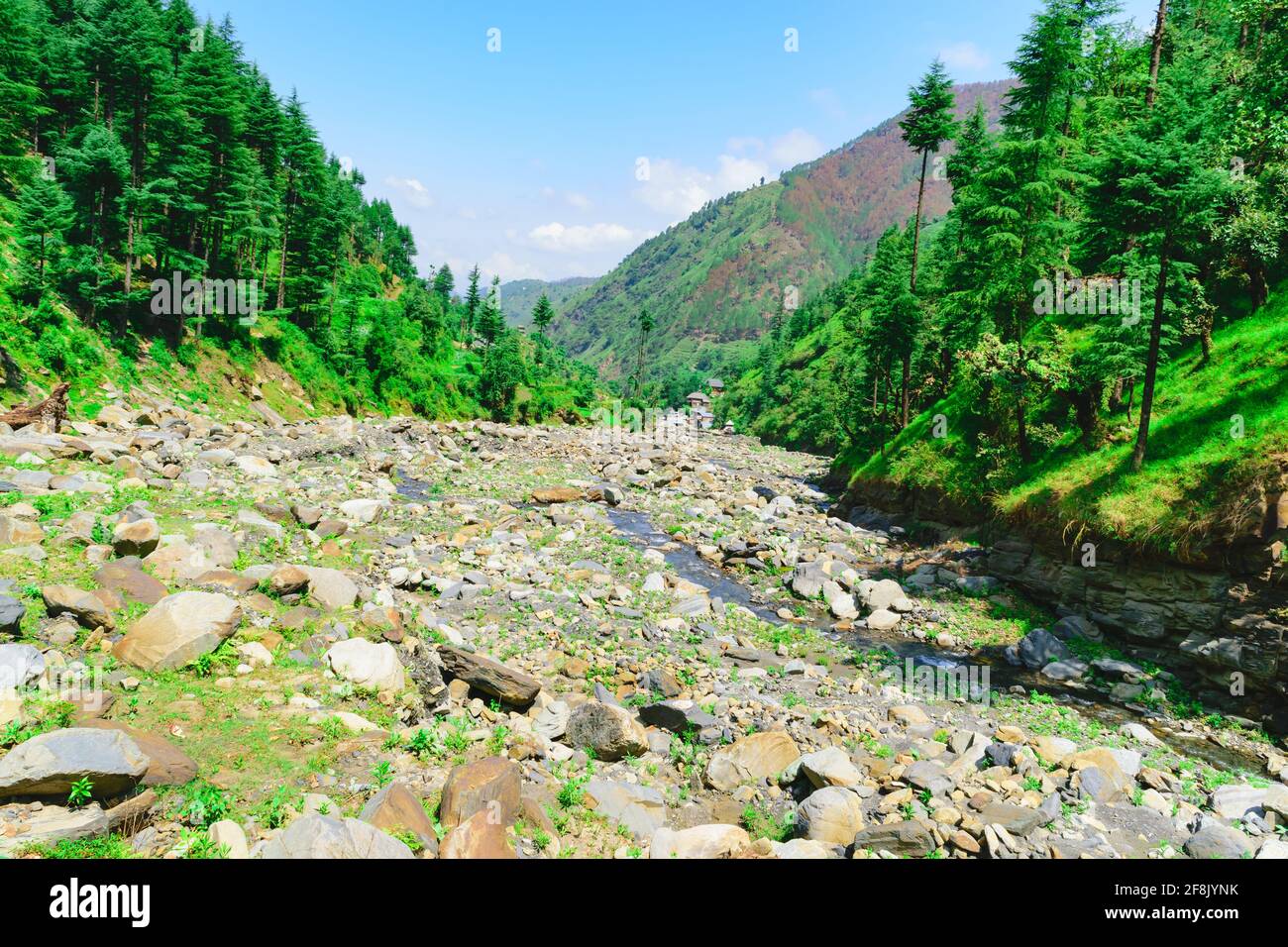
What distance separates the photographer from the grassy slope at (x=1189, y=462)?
51.5 feet

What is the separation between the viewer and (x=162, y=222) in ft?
120

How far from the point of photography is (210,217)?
38.8 m

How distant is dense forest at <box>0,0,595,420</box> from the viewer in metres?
29.6

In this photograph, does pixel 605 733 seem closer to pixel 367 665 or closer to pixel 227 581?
pixel 367 665

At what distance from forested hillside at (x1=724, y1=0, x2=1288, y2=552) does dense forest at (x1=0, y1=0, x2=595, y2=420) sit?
3988cm

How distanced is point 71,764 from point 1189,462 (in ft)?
81.9

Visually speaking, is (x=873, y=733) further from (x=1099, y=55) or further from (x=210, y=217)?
(x=210, y=217)

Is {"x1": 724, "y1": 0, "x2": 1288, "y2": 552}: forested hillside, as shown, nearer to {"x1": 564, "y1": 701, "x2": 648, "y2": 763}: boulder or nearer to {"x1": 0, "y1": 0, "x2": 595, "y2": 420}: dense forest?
{"x1": 564, "y1": 701, "x2": 648, "y2": 763}: boulder

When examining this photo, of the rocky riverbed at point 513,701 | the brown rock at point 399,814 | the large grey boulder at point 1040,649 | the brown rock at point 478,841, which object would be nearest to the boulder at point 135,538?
the rocky riverbed at point 513,701

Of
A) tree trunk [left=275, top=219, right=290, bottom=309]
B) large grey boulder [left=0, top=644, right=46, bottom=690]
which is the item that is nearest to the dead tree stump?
large grey boulder [left=0, top=644, right=46, bottom=690]

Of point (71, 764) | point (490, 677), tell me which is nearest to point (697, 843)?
point (490, 677)

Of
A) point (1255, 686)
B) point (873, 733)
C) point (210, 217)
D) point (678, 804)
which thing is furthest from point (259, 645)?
point (210, 217)

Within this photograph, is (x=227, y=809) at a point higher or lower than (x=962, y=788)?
higher
